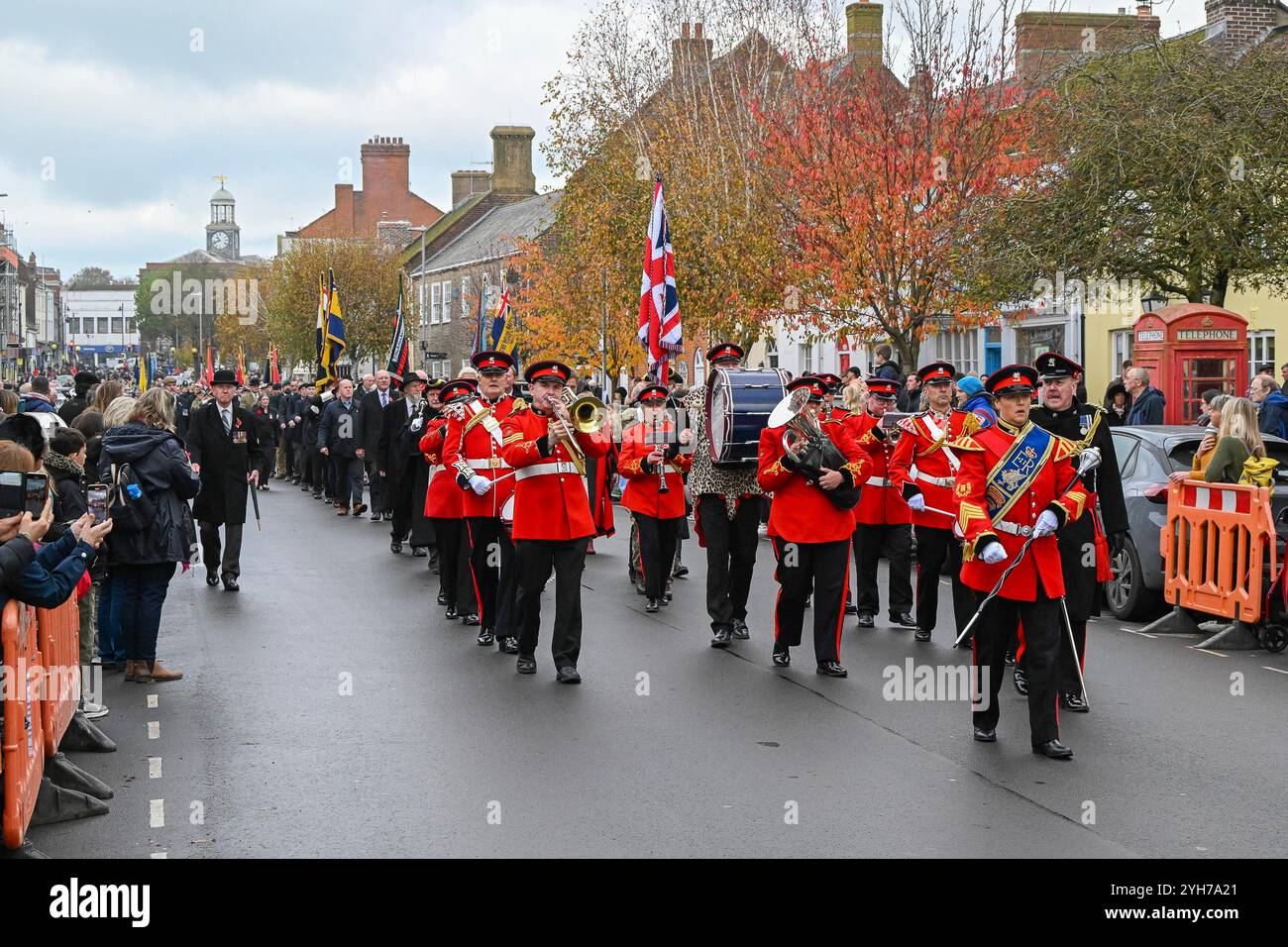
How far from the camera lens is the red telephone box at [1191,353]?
19.7m

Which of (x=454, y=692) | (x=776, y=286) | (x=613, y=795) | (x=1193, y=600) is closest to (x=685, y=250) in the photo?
(x=776, y=286)

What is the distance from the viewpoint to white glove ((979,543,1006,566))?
7.46 meters

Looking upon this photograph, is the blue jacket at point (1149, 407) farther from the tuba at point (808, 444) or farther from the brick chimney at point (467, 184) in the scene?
the brick chimney at point (467, 184)

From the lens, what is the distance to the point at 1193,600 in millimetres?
11320

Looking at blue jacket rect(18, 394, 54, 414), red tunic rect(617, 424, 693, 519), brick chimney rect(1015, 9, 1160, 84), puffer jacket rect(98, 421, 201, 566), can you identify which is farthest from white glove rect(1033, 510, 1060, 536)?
brick chimney rect(1015, 9, 1160, 84)

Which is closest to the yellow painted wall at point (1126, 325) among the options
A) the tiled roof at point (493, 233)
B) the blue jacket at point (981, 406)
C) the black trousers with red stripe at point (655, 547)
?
the black trousers with red stripe at point (655, 547)

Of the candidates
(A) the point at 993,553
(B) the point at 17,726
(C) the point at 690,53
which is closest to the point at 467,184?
(C) the point at 690,53

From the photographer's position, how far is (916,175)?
24.4 m

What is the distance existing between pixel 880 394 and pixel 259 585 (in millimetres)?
6586

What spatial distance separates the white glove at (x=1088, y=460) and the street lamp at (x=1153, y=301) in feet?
52.9

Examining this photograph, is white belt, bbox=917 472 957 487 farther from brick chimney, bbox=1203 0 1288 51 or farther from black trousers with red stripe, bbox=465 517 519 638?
brick chimney, bbox=1203 0 1288 51

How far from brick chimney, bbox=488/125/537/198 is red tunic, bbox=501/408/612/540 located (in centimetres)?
6456

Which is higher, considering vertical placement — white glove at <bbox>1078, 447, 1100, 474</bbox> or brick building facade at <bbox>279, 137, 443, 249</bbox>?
brick building facade at <bbox>279, 137, 443, 249</bbox>
